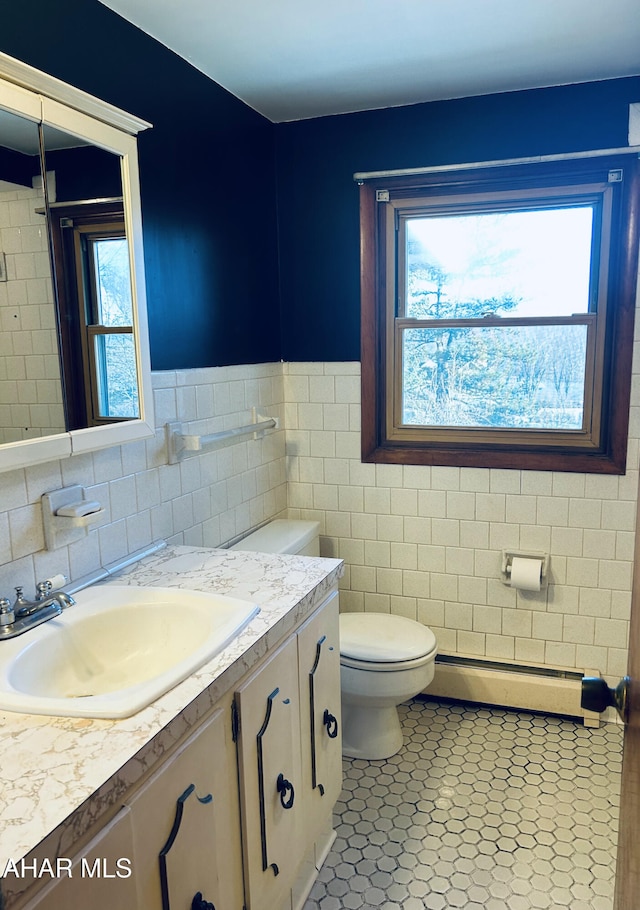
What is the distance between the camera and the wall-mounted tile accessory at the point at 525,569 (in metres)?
2.68

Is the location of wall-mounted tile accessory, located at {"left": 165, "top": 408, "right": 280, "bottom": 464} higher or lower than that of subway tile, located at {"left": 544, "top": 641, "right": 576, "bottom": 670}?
higher

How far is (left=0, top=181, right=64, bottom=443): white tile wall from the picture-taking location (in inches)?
58.4

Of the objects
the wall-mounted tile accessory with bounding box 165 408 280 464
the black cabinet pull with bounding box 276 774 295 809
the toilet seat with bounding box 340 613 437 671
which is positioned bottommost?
the toilet seat with bounding box 340 613 437 671

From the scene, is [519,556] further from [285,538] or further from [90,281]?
[90,281]

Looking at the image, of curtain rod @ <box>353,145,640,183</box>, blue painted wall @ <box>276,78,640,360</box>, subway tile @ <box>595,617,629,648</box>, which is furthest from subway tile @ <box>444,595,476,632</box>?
curtain rod @ <box>353,145,640,183</box>

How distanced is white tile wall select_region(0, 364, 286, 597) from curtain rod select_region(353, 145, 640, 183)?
888mm

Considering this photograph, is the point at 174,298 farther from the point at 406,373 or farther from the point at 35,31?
the point at 406,373

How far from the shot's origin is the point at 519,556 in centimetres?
278

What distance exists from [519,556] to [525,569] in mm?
91

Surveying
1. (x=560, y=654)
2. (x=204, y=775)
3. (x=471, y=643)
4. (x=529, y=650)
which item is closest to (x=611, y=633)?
(x=560, y=654)

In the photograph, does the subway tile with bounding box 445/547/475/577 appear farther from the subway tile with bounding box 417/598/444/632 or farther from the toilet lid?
the toilet lid

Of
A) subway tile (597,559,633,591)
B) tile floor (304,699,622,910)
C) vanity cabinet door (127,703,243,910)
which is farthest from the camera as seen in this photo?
subway tile (597,559,633,591)

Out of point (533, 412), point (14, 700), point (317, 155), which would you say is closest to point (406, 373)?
point (533, 412)

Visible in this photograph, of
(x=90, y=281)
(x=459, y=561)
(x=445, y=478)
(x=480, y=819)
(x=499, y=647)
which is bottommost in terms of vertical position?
(x=480, y=819)
